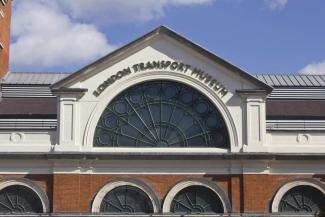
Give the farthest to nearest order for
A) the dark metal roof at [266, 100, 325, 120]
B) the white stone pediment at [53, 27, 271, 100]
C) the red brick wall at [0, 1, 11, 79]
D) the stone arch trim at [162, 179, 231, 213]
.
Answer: the red brick wall at [0, 1, 11, 79]
the dark metal roof at [266, 100, 325, 120]
the white stone pediment at [53, 27, 271, 100]
the stone arch trim at [162, 179, 231, 213]

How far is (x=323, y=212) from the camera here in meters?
33.2

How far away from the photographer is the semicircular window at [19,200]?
110ft

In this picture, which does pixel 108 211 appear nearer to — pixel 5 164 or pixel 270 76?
pixel 5 164

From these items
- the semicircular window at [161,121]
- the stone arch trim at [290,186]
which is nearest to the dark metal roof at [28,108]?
the semicircular window at [161,121]

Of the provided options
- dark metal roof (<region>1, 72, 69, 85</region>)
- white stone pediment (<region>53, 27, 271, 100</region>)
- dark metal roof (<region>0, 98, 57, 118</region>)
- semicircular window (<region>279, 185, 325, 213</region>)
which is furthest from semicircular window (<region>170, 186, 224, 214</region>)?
dark metal roof (<region>1, 72, 69, 85</region>)

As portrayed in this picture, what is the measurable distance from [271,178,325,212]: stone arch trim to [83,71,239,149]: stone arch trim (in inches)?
111

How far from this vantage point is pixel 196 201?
110 ft

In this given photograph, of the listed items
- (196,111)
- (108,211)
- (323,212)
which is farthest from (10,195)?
(323,212)

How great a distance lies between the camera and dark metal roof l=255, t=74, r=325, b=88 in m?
43.9

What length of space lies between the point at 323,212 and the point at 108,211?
964cm

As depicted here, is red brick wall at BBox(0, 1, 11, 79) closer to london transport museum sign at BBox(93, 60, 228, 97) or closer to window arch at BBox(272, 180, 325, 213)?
london transport museum sign at BBox(93, 60, 228, 97)

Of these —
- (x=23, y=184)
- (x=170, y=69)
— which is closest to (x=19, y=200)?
(x=23, y=184)

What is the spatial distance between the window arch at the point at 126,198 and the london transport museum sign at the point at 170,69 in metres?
4.61

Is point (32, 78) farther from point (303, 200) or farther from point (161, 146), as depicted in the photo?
point (303, 200)
